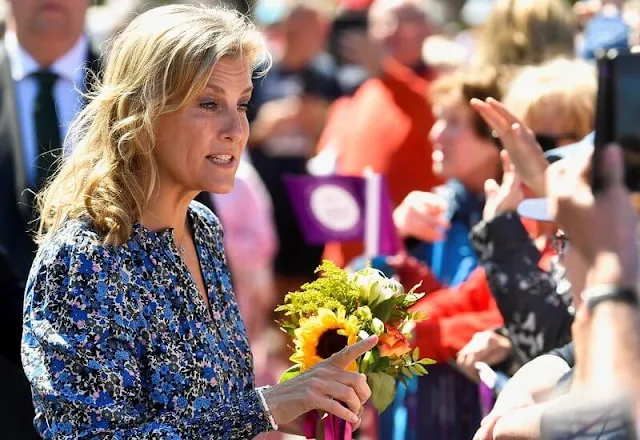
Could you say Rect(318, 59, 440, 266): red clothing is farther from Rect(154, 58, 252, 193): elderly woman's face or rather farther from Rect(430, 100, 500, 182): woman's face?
Rect(154, 58, 252, 193): elderly woman's face

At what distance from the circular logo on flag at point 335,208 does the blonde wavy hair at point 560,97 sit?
1017 mm

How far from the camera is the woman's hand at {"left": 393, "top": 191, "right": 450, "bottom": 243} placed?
15.7 ft

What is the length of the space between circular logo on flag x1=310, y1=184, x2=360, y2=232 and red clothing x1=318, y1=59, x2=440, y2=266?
55 centimetres

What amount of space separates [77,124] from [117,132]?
8.0 inches

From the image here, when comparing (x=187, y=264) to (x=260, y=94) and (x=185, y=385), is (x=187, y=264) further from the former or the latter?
(x=260, y=94)

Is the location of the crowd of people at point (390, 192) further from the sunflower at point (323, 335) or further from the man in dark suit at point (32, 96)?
the sunflower at point (323, 335)

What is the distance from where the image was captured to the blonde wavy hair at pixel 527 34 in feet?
Answer: 17.9

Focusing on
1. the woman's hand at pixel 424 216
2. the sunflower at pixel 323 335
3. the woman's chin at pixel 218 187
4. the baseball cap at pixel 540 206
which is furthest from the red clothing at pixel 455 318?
the woman's chin at pixel 218 187

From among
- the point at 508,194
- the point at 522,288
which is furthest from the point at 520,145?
the point at 522,288

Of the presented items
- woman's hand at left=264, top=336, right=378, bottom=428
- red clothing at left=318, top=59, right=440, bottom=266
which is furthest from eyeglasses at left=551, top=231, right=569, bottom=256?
red clothing at left=318, top=59, right=440, bottom=266

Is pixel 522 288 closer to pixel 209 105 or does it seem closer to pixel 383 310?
pixel 383 310

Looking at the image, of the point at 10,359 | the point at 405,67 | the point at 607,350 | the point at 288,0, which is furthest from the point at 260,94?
the point at 607,350

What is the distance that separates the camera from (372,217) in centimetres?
515

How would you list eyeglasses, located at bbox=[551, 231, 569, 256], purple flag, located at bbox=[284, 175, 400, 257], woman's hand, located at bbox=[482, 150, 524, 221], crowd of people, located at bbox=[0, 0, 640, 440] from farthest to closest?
1. purple flag, located at bbox=[284, 175, 400, 257]
2. woman's hand, located at bbox=[482, 150, 524, 221]
3. eyeglasses, located at bbox=[551, 231, 569, 256]
4. crowd of people, located at bbox=[0, 0, 640, 440]
